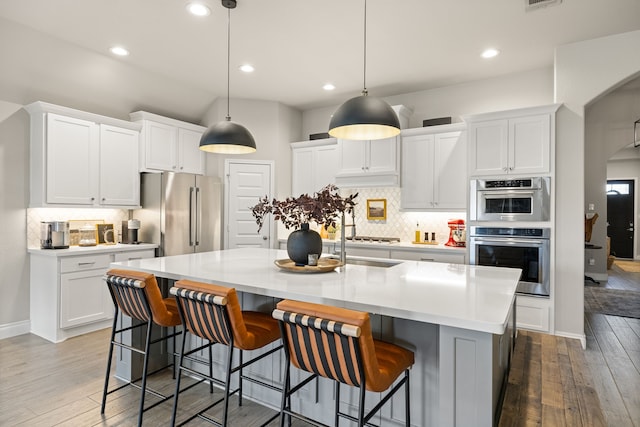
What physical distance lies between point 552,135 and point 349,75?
237 centimetres

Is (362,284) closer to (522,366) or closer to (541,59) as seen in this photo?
(522,366)

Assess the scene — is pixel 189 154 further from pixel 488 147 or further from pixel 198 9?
pixel 488 147

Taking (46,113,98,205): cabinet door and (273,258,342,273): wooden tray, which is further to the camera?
(46,113,98,205): cabinet door

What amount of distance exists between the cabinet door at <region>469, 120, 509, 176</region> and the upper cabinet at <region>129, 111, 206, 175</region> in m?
3.76

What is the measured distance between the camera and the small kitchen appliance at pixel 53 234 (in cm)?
389

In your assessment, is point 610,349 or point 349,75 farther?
point 349,75

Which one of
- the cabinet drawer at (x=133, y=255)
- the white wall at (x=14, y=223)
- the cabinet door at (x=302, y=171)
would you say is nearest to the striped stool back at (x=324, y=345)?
the cabinet drawer at (x=133, y=255)

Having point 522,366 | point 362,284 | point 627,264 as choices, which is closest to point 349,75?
point 362,284

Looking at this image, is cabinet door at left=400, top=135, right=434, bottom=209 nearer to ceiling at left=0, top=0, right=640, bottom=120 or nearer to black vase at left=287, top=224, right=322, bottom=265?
ceiling at left=0, top=0, right=640, bottom=120

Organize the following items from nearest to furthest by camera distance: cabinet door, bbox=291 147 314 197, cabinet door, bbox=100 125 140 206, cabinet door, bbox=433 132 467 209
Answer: cabinet door, bbox=100 125 140 206 → cabinet door, bbox=433 132 467 209 → cabinet door, bbox=291 147 314 197

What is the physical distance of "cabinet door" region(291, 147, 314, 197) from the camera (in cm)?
573

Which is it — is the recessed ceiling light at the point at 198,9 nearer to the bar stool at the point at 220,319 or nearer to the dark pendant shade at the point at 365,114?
the dark pendant shade at the point at 365,114

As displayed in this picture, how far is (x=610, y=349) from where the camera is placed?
3.54 m

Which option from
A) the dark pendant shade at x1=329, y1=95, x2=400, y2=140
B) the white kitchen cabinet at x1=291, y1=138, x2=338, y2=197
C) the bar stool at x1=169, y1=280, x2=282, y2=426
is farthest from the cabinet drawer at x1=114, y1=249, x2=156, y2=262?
the dark pendant shade at x1=329, y1=95, x2=400, y2=140
